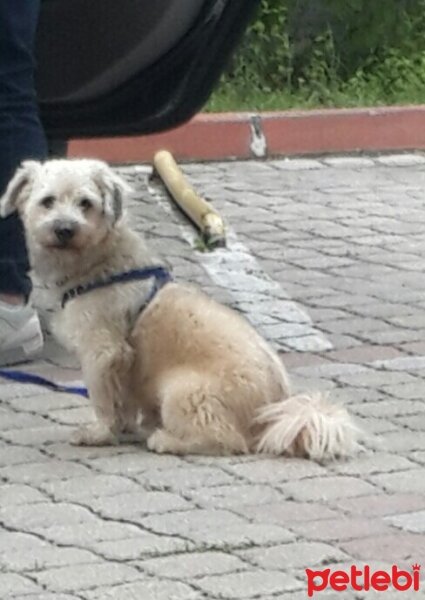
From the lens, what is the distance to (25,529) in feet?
12.9

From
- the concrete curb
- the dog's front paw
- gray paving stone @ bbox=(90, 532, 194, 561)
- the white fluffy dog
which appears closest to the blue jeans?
the white fluffy dog

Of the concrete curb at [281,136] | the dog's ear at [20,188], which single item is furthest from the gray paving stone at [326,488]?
the concrete curb at [281,136]

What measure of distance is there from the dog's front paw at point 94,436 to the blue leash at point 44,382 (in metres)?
0.42

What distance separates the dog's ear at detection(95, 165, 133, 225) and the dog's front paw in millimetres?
542

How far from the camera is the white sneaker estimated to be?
215 inches

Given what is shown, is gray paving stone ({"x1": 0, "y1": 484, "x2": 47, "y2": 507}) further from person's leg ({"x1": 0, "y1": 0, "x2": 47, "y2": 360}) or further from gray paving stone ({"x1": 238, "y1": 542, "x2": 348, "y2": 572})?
person's leg ({"x1": 0, "y1": 0, "x2": 47, "y2": 360})

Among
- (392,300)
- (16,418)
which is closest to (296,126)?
(392,300)

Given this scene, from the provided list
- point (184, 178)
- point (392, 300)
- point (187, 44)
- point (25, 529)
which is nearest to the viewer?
point (25, 529)

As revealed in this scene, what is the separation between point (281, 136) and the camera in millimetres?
8922

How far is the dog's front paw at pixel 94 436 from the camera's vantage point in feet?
15.3

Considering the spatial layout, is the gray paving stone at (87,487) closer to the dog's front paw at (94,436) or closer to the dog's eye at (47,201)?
the dog's front paw at (94,436)

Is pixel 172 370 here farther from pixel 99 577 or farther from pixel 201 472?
pixel 99 577

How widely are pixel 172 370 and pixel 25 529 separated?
0.80 meters

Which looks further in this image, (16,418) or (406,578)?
(16,418)
